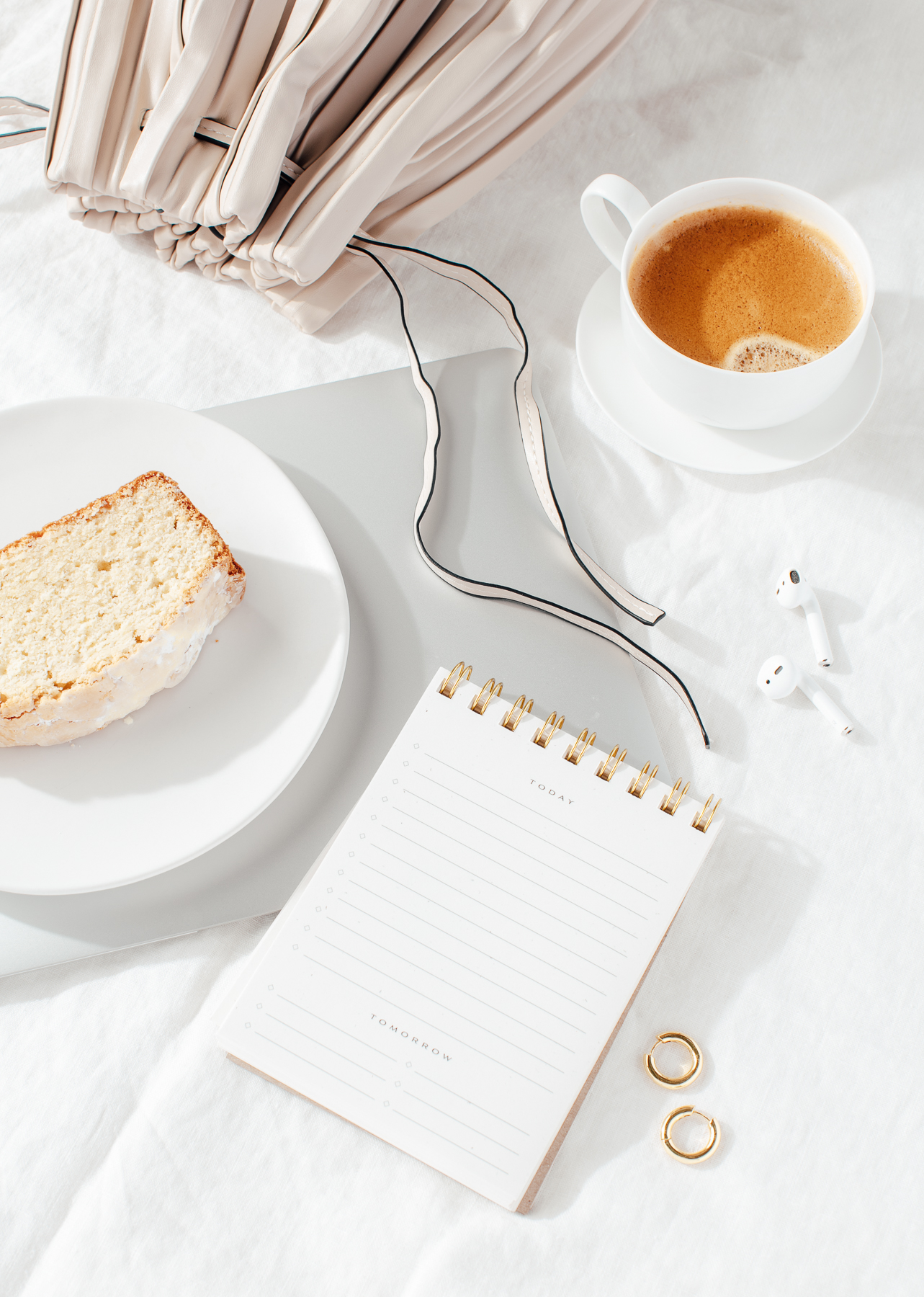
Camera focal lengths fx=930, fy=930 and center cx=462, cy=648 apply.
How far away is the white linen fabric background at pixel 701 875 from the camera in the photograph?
1.61 ft

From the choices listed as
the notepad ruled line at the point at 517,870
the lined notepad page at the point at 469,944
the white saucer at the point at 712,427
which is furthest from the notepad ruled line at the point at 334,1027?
the white saucer at the point at 712,427

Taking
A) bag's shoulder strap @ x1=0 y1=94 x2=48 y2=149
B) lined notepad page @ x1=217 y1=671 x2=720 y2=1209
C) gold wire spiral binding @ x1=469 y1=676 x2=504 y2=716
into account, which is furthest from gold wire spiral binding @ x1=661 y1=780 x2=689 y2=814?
bag's shoulder strap @ x1=0 y1=94 x2=48 y2=149

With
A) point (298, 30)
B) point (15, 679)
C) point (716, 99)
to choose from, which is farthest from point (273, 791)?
point (716, 99)

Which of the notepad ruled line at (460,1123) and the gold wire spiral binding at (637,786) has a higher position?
the gold wire spiral binding at (637,786)

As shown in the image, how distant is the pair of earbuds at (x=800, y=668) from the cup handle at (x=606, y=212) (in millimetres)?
222

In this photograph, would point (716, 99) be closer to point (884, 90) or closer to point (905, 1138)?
point (884, 90)

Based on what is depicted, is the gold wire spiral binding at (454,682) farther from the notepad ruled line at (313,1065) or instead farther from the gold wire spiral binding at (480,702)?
the notepad ruled line at (313,1065)

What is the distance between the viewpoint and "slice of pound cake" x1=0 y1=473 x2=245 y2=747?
19.4 inches

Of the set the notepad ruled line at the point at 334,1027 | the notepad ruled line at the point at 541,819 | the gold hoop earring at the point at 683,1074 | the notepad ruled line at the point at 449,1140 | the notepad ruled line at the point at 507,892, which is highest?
the notepad ruled line at the point at 541,819

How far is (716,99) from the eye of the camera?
2.23 feet

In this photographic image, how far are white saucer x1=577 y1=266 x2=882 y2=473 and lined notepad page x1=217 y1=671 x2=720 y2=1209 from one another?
20 cm

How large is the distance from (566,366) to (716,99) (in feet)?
0.80

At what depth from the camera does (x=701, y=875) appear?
0.54 metres

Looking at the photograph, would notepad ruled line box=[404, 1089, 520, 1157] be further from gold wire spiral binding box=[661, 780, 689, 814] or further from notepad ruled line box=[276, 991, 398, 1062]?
gold wire spiral binding box=[661, 780, 689, 814]
